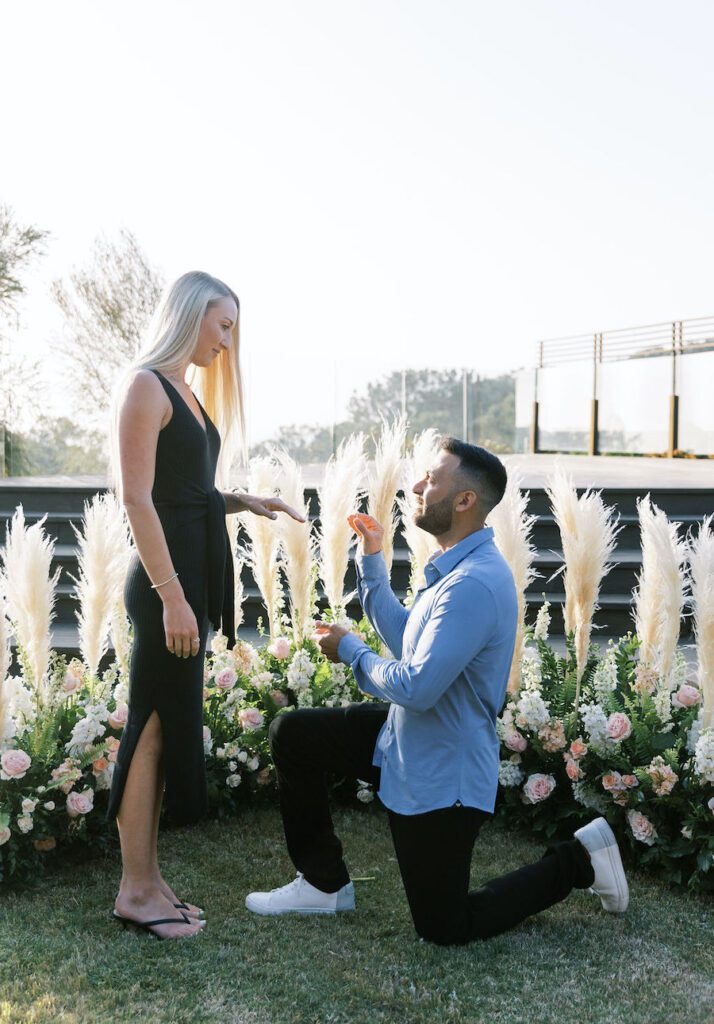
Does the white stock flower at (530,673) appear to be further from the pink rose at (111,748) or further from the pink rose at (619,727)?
the pink rose at (111,748)

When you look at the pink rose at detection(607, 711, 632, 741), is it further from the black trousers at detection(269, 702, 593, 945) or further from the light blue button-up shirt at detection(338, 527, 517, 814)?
the light blue button-up shirt at detection(338, 527, 517, 814)

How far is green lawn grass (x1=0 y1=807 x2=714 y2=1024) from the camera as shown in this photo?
7.32 feet

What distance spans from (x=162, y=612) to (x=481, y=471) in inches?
36.0

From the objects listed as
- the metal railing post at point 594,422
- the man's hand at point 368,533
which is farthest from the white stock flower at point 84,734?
the metal railing post at point 594,422

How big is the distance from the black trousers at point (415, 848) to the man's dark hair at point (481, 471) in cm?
68

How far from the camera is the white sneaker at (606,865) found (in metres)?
2.70

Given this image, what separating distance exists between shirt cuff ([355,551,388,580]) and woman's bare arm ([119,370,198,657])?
22.2 inches

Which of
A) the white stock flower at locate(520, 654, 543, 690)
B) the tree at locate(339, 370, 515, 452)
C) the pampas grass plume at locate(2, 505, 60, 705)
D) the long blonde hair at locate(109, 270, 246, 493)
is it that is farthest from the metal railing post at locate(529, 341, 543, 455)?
the long blonde hair at locate(109, 270, 246, 493)

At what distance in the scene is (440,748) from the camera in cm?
249

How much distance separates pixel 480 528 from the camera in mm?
2617

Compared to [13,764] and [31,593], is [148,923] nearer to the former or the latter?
[13,764]

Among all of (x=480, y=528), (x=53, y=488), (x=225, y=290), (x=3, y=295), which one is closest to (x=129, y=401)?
(x=225, y=290)

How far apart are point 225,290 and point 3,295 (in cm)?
1540

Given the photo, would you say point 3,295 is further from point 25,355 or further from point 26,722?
point 26,722
